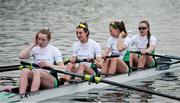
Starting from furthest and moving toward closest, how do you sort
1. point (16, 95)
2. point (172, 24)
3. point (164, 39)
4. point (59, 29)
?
point (172, 24)
point (59, 29)
point (164, 39)
point (16, 95)

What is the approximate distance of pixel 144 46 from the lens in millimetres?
17312

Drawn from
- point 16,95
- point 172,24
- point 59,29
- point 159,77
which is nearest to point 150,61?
point 159,77

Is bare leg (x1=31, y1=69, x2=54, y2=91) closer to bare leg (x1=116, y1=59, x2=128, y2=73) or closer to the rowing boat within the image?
the rowing boat

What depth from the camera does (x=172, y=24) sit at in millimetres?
41438

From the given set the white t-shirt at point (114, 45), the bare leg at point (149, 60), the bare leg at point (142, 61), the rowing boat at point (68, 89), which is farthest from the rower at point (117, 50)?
the bare leg at point (149, 60)

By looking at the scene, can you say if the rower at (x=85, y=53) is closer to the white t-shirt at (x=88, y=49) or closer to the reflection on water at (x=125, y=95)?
the white t-shirt at (x=88, y=49)

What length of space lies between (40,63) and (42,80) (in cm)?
56

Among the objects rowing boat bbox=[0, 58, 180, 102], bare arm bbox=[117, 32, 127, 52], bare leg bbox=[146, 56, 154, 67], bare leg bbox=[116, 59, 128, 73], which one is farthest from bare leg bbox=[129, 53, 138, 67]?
bare arm bbox=[117, 32, 127, 52]

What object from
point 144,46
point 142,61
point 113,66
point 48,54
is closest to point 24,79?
point 48,54

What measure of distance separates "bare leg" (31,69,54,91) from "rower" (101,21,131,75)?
2.86 metres

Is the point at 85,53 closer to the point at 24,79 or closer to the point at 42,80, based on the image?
the point at 42,80

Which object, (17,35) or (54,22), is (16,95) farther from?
(54,22)

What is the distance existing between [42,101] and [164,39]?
786 inches

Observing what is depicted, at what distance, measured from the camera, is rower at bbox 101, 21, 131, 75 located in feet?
48.9
